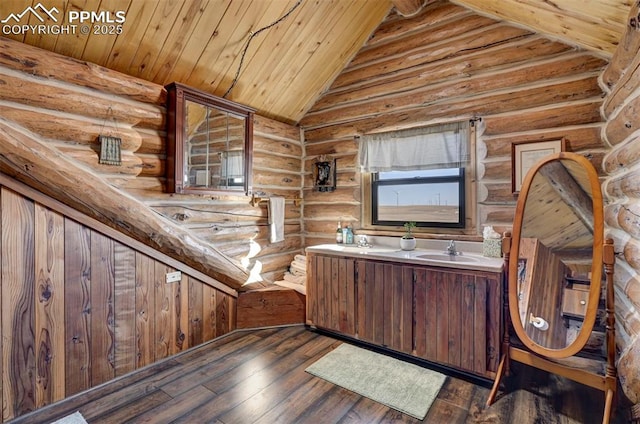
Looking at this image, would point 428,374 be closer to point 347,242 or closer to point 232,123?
point 347,242

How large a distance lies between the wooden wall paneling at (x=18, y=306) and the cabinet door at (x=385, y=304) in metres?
2.55

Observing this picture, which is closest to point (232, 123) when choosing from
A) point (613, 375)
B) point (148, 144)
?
point (148, 144)

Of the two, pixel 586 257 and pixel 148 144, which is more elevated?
pixel 148 144

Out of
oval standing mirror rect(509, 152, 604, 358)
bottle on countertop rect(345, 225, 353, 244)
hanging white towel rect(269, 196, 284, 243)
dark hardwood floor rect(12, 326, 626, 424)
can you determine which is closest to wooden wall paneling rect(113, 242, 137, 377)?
dark hardwood floor rect(12, 326, 626, 424)

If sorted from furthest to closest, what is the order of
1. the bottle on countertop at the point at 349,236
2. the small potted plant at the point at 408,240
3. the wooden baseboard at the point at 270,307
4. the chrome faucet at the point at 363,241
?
the bottle on countertop at the point at 349,236, the chrome faucet at the point at 363,241, the wooden baseboard at the point at 270,307, the small potted plant at the point at 408,240

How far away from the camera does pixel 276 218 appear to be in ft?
12.3

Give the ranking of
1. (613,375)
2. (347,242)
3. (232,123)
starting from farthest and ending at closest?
(347,242)
(232,123)
(613,375)

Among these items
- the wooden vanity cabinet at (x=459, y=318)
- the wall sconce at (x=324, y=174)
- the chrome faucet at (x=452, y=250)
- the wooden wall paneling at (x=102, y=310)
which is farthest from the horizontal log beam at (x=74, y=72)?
the chrome faucet at (x=452, y=250)

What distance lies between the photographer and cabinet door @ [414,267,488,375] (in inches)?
91.8

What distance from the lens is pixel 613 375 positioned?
5.98 feet

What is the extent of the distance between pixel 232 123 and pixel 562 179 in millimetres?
2995

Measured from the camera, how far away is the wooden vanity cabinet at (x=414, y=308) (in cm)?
232

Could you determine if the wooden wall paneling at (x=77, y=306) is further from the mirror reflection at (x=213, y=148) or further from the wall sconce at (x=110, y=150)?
the mirror reflection at (x=213, y=148)

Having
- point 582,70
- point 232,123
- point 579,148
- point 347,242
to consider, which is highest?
point 582,70
